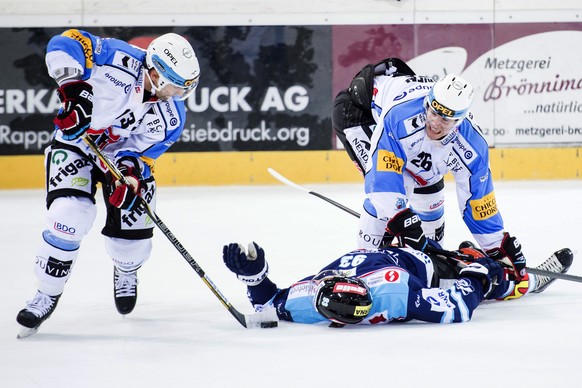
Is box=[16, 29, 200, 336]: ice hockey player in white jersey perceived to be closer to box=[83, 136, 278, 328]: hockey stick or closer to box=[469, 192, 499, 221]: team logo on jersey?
box=[83, 136, 278, 328]: hockey stick

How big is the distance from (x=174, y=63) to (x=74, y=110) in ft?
1.39

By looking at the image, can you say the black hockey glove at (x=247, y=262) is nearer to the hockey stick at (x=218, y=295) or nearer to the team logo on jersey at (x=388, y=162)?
the hockey stick at (x=218, y=295)

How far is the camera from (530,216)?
6984 mm

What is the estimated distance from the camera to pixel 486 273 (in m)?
3.93

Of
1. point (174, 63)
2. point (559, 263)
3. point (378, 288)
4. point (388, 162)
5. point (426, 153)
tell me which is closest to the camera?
point (378, 288)

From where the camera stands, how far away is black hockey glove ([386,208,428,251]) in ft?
13.4

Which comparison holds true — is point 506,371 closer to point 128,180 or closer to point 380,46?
point 128,180

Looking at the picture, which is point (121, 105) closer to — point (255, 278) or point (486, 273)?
point (255, 278)

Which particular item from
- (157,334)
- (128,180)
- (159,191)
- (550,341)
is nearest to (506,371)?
(550,341)

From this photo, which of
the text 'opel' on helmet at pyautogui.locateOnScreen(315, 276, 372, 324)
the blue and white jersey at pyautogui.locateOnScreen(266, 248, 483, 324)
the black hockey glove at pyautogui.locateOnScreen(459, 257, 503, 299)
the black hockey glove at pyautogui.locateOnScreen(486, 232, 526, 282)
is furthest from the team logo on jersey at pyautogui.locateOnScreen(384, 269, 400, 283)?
the black hockey glove at pyautogui.locateOnScreen(486, 232, 526, 282)

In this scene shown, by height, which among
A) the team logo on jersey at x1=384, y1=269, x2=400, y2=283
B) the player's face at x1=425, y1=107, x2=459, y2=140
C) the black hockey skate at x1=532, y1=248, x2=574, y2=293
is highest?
the player's face at x1=425, y1=107, x2=459, y2=140

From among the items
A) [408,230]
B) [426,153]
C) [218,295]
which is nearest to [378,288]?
[408,230]

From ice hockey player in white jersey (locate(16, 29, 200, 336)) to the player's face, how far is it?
99cm

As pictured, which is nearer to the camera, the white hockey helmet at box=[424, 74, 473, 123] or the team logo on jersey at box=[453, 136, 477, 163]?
the white hockey helmet at box=[424, 74, 473, 123]
